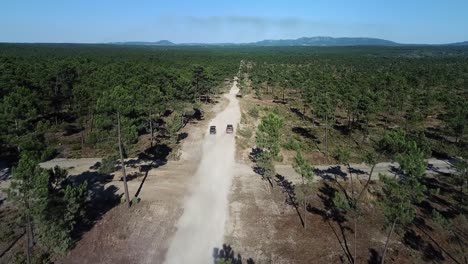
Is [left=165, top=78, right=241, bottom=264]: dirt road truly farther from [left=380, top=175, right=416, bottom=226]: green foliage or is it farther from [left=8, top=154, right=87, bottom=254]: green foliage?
[left=380, top=175, right=416, bottom=226]: green foliage

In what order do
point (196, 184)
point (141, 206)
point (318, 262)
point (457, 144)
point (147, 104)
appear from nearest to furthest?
1. point (318, 262)
2. point (141, 206)
3. point (196, 184)
4. point (147, 104)
5. point (457, 144)

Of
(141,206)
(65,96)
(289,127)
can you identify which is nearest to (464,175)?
(141,206)

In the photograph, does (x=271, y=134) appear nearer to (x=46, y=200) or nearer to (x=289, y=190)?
(x=289, y=190)

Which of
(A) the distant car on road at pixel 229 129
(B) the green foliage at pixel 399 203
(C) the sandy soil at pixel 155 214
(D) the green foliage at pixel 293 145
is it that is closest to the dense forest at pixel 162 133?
(B) the green foliage at pixel 399 203

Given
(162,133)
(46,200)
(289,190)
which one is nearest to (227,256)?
(46,200)

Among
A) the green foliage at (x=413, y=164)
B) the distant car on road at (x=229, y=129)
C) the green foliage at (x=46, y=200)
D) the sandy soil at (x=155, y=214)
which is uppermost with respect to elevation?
the green foliage at (x=413, y=164)

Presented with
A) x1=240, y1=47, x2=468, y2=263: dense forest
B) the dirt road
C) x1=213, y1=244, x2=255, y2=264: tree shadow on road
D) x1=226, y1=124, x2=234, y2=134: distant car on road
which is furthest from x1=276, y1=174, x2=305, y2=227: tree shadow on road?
x1=226, y1=124, x2=234, y2=134: distant car on road

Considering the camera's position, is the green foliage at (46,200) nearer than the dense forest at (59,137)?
Yes

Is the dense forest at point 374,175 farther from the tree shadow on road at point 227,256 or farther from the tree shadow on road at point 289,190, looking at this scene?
the tree shadow on road at point 227,256

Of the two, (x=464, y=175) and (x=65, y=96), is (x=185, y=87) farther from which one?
(x=464, y=175)
